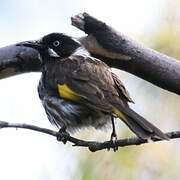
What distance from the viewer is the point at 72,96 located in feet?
9.64

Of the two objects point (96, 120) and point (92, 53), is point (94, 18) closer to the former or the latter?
point (92, 53)

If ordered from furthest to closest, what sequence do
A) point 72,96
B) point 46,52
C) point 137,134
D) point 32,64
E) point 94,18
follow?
1. point 46,52
2. point 32,64
3. point 72,96
4. point 94,18
5. point 137,134

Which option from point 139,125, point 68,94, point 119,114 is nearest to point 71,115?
point 68,94

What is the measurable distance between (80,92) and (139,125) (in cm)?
52

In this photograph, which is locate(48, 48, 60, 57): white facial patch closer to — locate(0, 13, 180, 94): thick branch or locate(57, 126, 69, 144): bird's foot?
locate(0, 13, 180, 94): thick branch

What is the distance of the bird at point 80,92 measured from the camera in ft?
9.23

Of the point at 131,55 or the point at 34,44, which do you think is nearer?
the point at 131,55

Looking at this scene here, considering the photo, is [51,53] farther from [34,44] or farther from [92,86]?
[92,86]

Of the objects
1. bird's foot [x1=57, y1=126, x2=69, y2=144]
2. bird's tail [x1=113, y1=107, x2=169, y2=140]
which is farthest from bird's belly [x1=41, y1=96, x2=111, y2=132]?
bird's tail [x1=113, y1=107, x2=169, y2=140]

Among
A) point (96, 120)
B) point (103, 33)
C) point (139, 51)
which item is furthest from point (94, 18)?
point (96, 120)

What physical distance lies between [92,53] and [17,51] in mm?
370

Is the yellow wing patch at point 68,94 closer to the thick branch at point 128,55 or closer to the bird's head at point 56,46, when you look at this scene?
the thick branch at point 128,55

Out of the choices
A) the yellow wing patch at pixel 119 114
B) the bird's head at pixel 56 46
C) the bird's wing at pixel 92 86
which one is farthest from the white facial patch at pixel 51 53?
the yellow wing patch at pixel 119 114

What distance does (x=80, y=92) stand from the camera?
2.95 m
